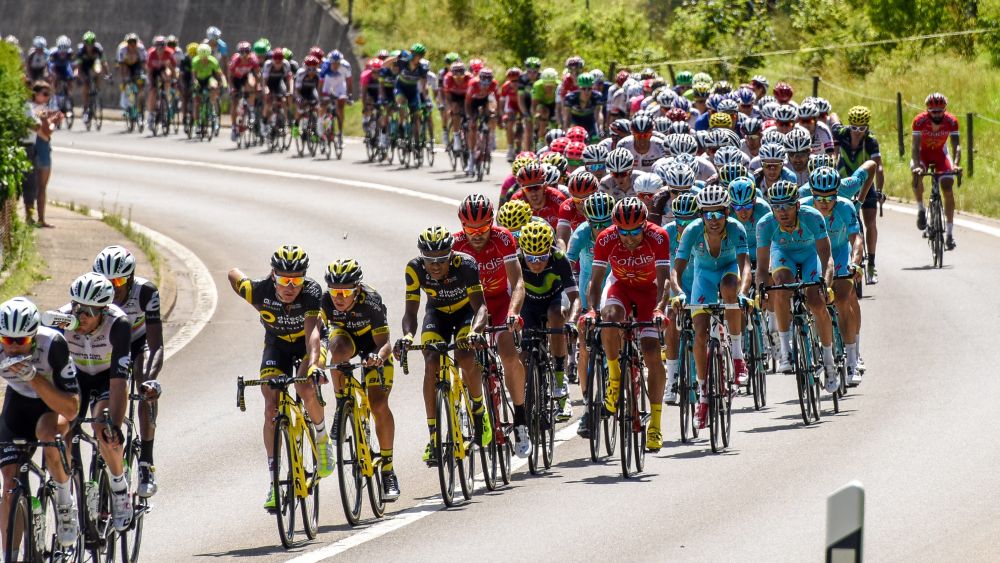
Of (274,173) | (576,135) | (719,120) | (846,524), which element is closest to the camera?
(846,524)

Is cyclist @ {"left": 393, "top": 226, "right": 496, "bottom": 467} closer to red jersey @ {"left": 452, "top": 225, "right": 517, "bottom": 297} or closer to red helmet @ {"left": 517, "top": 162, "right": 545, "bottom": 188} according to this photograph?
red jersey @ {"left": 452, "top": 225, "right": 517, "bottom": 297}

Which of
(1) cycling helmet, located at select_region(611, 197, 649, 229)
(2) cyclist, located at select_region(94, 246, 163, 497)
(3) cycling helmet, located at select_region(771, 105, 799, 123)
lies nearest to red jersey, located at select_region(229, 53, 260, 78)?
(3) cycling helmet, located at select_region(771, 105, 799, 123)

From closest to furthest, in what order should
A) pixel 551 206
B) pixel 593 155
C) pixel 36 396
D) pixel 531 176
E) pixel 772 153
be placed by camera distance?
pixel 36 396 → pixel 531 176 → pixel 551 206 → pixel 772 153 → pixel 593 155

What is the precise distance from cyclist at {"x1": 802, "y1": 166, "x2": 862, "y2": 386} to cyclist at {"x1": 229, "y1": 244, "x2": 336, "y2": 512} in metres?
5.59

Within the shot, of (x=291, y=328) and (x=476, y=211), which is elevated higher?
(x=476, y=211)

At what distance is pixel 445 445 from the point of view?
12109 mm

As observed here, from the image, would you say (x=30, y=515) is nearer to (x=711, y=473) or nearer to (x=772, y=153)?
(x=711, y=473)

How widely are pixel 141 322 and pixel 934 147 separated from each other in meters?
13.8

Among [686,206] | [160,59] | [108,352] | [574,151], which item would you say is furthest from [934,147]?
[160,59]

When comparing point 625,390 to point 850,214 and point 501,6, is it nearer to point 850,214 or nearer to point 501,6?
point 850,214

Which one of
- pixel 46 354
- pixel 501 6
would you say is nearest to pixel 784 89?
pixel 46 354

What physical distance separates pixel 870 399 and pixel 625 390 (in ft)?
12.5

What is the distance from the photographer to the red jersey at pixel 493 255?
1348 centimetres

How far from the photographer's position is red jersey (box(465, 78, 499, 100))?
30328mm
